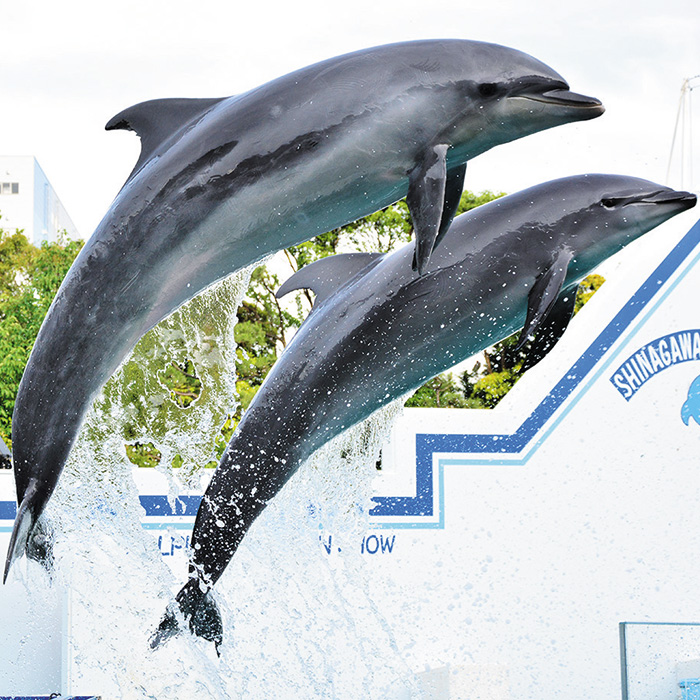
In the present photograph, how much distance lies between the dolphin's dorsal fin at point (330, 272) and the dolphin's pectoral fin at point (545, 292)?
81cm

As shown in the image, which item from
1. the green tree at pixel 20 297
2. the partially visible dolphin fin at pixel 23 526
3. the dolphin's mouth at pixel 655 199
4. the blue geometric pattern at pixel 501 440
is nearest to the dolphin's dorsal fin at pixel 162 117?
the partially visible dolphin fin at pixel 23 526

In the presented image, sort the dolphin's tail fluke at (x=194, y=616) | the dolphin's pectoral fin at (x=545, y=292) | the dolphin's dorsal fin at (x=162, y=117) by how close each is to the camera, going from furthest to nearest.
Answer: the dolphin's tail fluke at (x=194, y=616) → the dolphin's pectoral fin at (x=545, y=292) → the dolphin's dorsal fin at (x=162, y=117)

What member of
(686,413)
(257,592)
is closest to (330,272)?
(257,592)

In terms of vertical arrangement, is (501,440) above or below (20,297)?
below

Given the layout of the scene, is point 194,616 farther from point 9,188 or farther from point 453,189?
point 9,188

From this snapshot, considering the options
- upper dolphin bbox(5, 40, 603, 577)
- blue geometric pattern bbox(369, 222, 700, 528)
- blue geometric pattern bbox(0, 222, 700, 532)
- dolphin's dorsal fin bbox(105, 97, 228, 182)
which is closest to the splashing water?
blue geometric pattern bbox(0, 222, 700, 532)

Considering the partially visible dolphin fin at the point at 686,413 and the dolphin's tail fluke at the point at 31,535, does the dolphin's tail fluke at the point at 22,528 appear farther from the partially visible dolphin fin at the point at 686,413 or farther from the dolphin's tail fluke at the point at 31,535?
the partially visible dolphin fin at the point at 686,413

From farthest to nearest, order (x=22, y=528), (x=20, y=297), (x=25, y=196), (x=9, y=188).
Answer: (x=25, y=196) < (x=9, y=188) < (x=20, y=297) < (x=22, y=528)

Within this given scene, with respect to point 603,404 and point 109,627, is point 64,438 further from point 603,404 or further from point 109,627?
point 603,404

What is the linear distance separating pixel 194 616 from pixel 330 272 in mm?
1615

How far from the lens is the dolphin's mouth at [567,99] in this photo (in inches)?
129

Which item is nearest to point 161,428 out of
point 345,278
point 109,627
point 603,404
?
point 109,627

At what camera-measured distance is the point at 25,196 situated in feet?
150

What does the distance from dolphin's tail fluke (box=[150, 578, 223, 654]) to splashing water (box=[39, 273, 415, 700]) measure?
1004 millimetres
